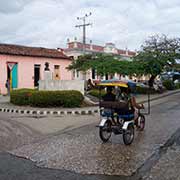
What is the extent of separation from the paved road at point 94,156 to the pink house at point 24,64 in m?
19.9

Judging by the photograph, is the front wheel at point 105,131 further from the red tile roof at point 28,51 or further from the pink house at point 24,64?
the red tile roof at point 28,51

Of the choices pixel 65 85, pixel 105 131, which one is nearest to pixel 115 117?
pixel 105 131

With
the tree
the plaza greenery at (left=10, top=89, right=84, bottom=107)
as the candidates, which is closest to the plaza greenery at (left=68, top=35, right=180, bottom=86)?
the tree

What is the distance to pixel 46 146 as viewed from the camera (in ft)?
24.8

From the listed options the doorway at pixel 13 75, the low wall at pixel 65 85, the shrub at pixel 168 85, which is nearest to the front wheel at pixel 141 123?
the low wall at pixel 65 85

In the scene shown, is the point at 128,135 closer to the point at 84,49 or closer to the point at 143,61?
the point at 143,61

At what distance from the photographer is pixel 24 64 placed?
96.8ft

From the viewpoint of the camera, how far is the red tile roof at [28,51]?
2825 centimetres

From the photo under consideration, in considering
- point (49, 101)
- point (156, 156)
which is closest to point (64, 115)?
point (49, 101)

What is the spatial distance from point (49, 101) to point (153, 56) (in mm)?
13888

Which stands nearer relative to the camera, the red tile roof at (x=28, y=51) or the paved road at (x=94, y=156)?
the paved road at (x=94, y=156)

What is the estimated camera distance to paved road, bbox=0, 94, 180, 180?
17.8ft

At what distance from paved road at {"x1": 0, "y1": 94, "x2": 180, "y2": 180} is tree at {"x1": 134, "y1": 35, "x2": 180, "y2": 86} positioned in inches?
705

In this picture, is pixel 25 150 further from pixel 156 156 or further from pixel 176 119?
pixel 176 119
